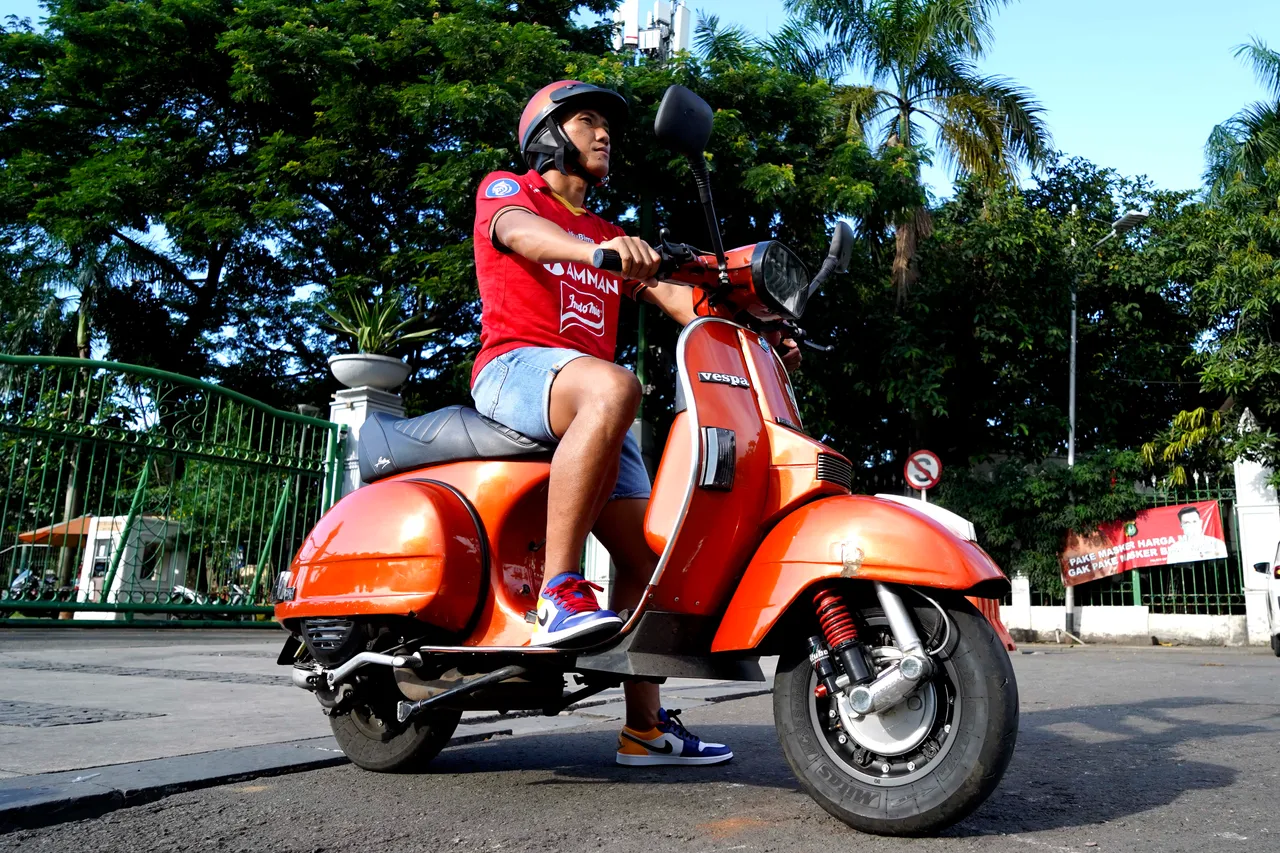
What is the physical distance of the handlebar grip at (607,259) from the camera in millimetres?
2549

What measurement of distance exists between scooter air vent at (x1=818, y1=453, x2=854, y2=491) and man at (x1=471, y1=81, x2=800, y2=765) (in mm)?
512

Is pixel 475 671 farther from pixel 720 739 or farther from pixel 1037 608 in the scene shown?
pixel 1037 608

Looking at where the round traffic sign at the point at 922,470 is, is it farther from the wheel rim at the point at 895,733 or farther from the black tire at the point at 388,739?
the wheel rim at the point at 895,733

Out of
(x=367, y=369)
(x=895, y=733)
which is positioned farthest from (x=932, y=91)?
(x=895, y=733)

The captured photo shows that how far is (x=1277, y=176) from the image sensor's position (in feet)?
54.7

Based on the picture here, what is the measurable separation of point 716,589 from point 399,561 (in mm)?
912

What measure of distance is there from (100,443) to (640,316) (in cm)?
824

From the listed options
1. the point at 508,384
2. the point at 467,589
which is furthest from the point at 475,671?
the point at 508,384

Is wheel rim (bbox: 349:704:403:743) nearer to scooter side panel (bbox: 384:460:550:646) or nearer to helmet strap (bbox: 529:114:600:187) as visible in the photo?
scooter side panel (bbox: 384:460:550:646)

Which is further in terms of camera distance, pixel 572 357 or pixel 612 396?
pixel 572 357

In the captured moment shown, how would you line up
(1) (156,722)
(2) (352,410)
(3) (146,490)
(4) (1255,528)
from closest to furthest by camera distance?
(1) (156,722) → (3) (146,490) → (2) (352,410) → (4) (1255,528)

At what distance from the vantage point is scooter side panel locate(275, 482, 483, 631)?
302 centimetres

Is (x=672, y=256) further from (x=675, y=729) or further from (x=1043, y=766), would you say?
(x=1043, y=766)

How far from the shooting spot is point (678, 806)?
2.86 m
